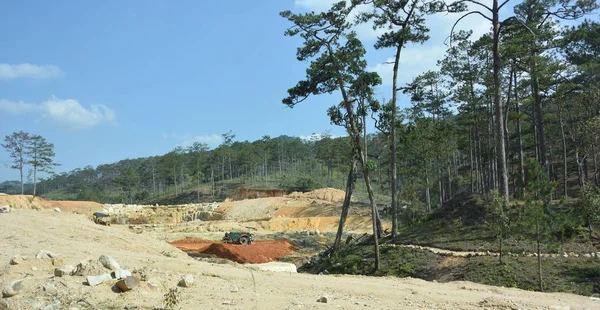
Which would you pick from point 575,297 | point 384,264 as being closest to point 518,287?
point 575,297

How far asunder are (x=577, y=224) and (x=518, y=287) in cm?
399

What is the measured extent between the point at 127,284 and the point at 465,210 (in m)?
15.9

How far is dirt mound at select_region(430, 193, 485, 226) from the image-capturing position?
733 inches

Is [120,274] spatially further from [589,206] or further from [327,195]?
[327,195]

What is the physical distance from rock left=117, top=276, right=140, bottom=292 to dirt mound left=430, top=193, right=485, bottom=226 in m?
14.9

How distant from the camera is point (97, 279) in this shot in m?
7.19

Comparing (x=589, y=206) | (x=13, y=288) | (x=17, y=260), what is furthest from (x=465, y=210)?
(x=13, y=288)

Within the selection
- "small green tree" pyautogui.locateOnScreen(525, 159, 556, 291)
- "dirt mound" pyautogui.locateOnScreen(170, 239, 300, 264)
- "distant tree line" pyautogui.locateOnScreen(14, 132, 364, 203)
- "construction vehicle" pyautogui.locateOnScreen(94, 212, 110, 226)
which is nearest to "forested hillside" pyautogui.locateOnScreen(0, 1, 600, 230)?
"small green tree" pyautogui.locateOnScreen(525, 159, 556, 291)

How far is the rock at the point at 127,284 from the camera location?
7062 millimetres

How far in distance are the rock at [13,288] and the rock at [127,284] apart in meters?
1.44

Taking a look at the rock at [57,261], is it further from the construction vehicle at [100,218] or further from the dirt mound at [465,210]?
Answer: the construction vehicle at [100,218]

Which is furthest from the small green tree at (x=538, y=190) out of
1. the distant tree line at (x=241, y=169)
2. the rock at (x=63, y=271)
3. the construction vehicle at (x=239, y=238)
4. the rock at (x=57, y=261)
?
the distant tree line at (x=241, y=169)

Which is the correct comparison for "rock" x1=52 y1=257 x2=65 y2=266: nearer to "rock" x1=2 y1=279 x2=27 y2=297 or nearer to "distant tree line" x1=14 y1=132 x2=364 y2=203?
"rock" x1=2 y1=279 x2=27 y2=297

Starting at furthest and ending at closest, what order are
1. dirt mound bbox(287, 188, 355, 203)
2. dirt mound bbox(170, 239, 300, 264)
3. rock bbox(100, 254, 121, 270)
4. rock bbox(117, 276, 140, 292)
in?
1. dirt mound bbox(287, 188, 355, 203)
2. dirt mound bbox(170, 239, 300, 264)
3. rock bbox(100, 254, 121, 270)
4. rock bbox(117, 276, 140, 292)
